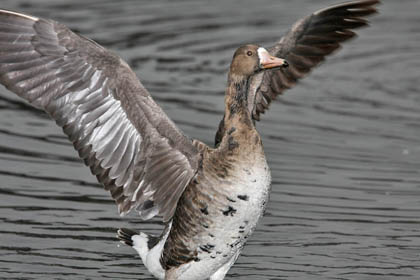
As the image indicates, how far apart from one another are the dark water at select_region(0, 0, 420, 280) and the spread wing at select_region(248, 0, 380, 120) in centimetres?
134

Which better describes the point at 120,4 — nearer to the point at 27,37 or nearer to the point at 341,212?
the point at 341,212

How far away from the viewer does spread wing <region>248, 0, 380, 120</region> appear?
10.1 meters

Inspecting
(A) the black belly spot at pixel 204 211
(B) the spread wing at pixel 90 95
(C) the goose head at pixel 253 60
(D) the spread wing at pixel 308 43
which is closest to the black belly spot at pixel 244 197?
(A) the black belly spot at pixel 204 211

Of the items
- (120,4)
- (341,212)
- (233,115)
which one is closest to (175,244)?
(233,115)

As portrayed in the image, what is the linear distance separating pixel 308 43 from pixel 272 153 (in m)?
2.61

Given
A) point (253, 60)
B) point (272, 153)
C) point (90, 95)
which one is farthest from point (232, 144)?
point (272, 153)

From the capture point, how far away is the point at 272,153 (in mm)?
12766

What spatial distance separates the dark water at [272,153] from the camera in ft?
32.8

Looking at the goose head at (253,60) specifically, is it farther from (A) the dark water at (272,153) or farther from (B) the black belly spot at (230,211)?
(A) the dark water at (272,153)

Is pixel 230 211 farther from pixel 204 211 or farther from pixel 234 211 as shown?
pixel 204 211

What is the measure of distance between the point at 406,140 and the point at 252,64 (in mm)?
4834

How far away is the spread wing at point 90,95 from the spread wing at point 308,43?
1.36 m

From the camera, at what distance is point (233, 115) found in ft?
29.2

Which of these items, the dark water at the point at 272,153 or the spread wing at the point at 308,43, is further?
the spread wing at the point at 308,43
